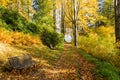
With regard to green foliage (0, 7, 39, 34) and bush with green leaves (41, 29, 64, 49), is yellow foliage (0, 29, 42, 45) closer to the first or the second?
green foliage (0, 7, 39, 34)

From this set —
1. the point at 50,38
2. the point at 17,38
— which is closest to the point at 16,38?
the point at 17,38

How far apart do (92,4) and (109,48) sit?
68.0 feet

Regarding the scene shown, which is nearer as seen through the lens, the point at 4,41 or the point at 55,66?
the point at 55,66

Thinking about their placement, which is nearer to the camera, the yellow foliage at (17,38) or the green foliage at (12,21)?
the yellow foliage at (17,38)

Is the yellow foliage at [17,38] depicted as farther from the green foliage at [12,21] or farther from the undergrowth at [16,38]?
the green foliage at [12,21]

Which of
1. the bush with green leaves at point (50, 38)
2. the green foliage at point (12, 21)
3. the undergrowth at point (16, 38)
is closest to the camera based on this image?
the undergrowth at point (16, 38)

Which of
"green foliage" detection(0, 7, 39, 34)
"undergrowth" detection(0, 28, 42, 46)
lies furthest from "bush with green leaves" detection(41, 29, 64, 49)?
"green foliage" detection(0, 7, 39, 34)

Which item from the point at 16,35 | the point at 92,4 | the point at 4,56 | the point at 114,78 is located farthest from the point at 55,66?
the point at 92,4

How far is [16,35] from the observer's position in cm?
1430

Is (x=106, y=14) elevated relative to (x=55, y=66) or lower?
elevated

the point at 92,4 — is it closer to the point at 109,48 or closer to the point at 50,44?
the point at 50,44

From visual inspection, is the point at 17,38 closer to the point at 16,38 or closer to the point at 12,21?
the point at 16,38

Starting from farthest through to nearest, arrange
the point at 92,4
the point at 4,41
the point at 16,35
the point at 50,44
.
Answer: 1. the point at 92,4
2. the point at 50,44
3. the point at 16,35
4. the point at 4,41

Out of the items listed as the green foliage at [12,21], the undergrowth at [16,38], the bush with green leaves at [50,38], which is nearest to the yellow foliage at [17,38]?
the undergrowth at [16,38]
